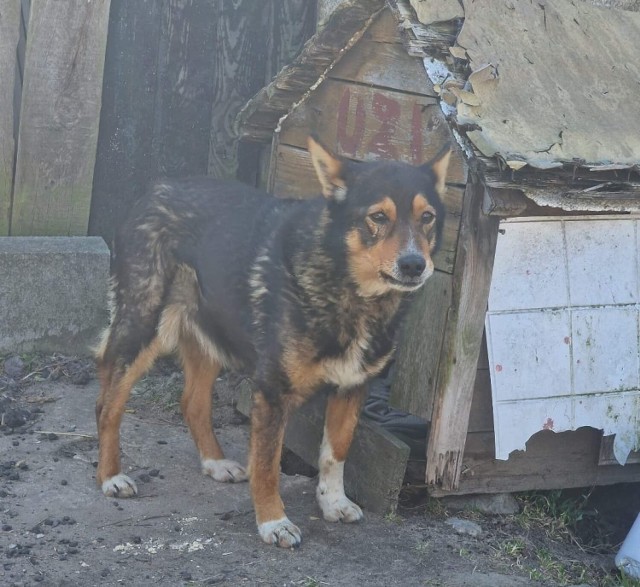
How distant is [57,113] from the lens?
21.1 feet

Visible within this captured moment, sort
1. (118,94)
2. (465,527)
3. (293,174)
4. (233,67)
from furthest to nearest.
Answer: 1. (233,67)
2. (118,94)
3. (293,174)
4. (465,527)

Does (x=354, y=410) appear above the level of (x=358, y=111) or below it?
below

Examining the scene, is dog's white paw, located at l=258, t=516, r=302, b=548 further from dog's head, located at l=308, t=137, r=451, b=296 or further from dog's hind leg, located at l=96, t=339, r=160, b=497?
dog's head, located at l=308, t=137, r=451, b=296

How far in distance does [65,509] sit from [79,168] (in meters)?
2.52

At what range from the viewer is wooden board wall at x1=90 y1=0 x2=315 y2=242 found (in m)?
6.52

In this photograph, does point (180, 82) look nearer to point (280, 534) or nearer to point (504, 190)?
point (504, 190)

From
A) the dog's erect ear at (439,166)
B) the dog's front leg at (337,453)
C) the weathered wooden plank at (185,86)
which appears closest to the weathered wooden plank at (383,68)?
the dog's erect ear at (439,166)

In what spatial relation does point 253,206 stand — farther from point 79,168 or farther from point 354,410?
point 79,168

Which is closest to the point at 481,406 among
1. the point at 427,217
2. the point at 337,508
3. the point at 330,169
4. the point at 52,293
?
the point at 337,508

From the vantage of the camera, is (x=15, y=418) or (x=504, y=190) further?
(x=15, y=418)

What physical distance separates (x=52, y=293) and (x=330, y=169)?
8.56ft

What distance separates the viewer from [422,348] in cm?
506

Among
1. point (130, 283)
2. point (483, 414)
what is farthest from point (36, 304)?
point (483, 414)

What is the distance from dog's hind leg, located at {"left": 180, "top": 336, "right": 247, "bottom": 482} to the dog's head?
4.35 ft
